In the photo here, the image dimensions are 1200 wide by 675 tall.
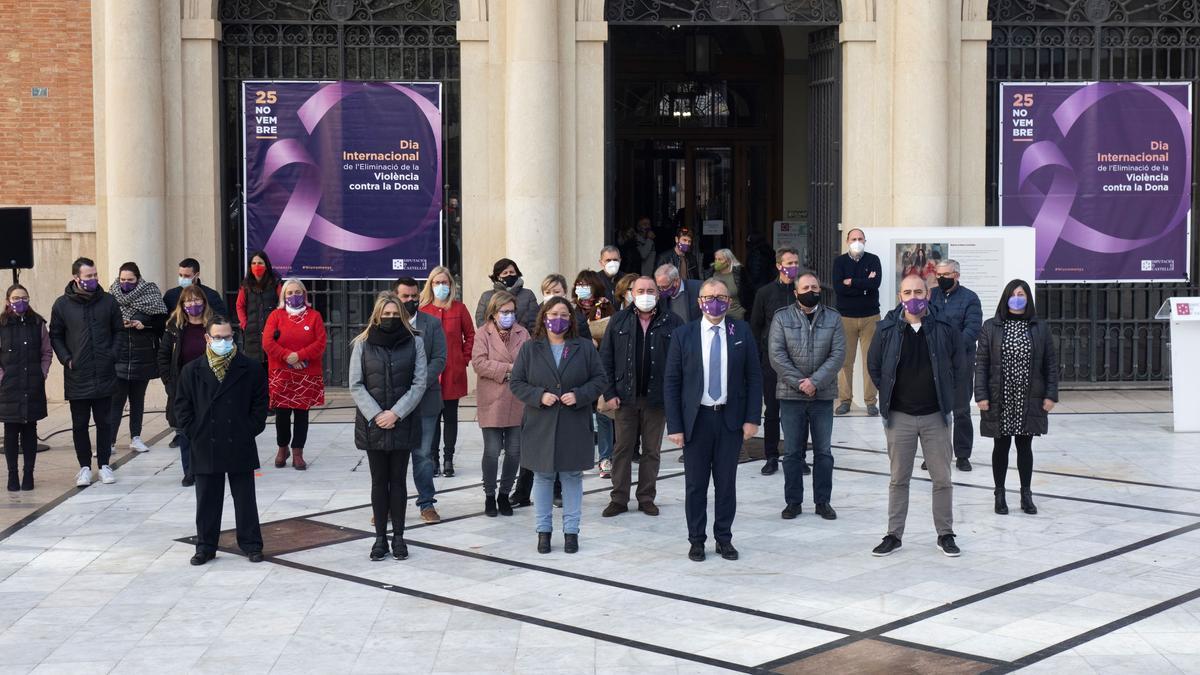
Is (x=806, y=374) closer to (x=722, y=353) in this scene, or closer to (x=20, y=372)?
(x=722, y=353)

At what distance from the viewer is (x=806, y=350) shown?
459 inches

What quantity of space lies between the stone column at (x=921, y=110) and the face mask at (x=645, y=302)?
7.02 meters

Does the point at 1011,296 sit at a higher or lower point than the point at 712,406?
higher

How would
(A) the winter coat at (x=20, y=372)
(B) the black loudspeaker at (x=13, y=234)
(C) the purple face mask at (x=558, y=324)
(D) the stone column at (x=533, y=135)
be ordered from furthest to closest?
(D) the stone column at (x=533, y=135), (B) the black loudspeaker at (x=13, y=234), (A) the winter coat at (x=20, y=372), (C) the purple face mask at (x=558, y=324)

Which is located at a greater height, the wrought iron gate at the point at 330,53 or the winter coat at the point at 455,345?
the wrought iron gate at the point at 330,53

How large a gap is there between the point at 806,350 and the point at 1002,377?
54.6 inches

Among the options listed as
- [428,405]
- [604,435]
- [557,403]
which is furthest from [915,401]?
[428,405]

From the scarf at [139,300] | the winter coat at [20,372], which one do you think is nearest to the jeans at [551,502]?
the winter coat at [20,372]

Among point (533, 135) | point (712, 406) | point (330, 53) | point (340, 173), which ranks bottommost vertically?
point (712, 406)

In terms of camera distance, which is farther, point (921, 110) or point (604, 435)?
point (921, 110)

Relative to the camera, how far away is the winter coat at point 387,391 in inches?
410

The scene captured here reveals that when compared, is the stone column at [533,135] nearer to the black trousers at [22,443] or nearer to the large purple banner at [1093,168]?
the large purple banner at [1093,168]

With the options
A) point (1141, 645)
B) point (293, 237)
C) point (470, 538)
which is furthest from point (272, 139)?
point (1141, 645)

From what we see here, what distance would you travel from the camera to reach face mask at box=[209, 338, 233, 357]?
1043 cm
